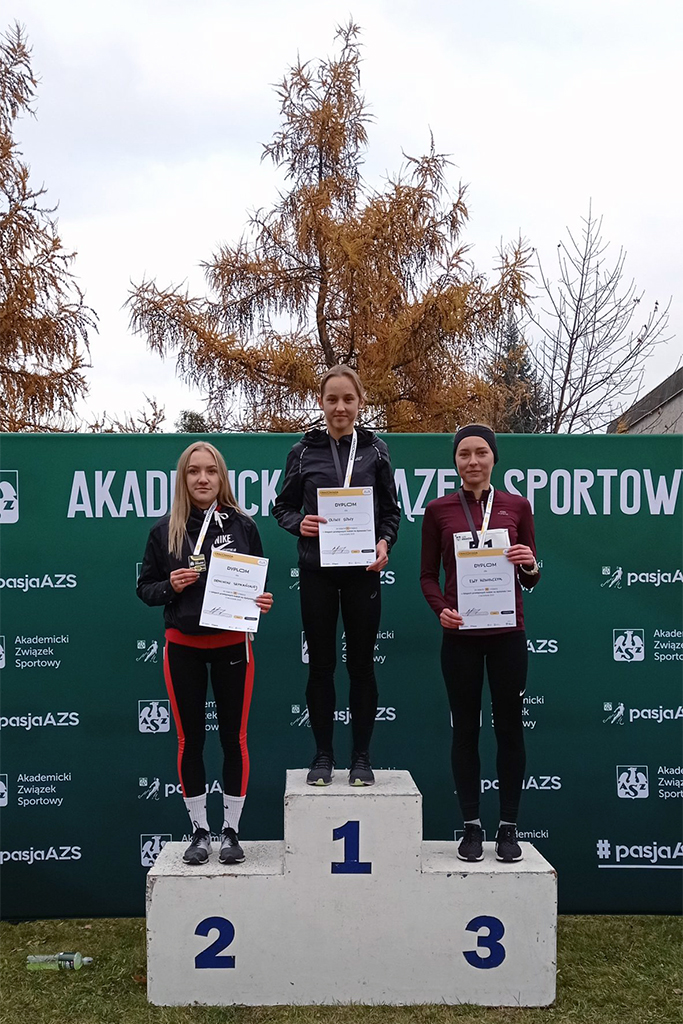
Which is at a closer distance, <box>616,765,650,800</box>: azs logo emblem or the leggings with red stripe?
the leggings with red stripe

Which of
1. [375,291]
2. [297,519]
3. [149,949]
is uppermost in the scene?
[375,291]

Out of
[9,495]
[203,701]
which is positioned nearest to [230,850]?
[203,701]

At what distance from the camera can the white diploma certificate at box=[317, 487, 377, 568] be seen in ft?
9.59

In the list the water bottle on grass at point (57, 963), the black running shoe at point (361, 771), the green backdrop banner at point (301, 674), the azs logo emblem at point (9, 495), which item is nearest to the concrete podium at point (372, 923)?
the black running shoe at point (361, 771)

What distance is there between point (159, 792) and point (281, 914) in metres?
1.03

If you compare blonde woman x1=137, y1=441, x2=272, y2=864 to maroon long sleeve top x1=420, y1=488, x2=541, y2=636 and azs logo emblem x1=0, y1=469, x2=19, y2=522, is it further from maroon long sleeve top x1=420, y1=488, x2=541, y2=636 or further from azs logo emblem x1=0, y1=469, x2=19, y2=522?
azs logo emblem x1=0, y1=469, x2=19, y2=522

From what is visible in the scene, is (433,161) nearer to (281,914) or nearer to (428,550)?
(428,550)

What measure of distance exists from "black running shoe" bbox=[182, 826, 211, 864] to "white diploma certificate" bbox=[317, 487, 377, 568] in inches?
41.2

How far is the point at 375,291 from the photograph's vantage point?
900 cm

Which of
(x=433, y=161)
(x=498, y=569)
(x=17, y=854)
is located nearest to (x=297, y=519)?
(x=498, y=569)

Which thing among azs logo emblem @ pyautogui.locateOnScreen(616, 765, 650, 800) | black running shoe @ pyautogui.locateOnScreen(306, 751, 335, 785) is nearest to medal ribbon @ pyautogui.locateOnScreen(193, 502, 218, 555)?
black running shoe @ pyautogui.locateOnScreen(306, 751, 335, 785)

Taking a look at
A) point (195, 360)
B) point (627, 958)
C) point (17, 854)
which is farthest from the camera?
point (195, 360)

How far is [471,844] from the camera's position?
9.74 feet

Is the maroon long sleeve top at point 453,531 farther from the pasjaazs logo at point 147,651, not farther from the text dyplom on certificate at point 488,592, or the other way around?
the pasjaazs logo at point 147,651
